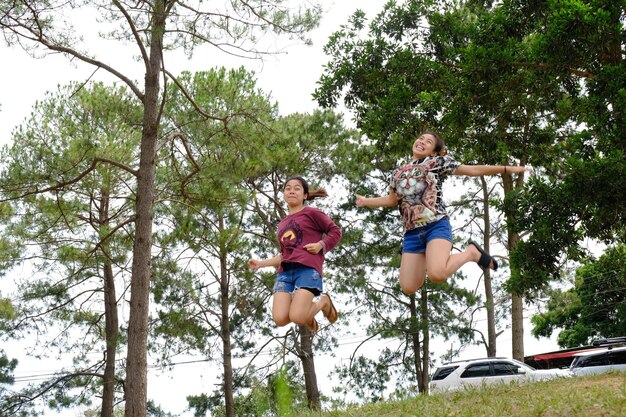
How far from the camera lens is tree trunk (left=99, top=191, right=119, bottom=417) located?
818 inches

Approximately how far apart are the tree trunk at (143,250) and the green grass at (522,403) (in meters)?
4.45

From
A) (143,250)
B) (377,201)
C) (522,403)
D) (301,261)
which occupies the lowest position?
(522,403)

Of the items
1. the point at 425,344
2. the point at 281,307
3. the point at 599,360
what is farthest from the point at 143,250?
the point at 425,344

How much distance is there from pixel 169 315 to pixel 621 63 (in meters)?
14.4

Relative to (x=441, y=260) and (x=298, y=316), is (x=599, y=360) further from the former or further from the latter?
(x=298, y=316)

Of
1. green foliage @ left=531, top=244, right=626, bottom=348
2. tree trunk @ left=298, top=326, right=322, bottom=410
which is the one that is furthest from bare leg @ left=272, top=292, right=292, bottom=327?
green foliage @ left=531, top=244, right=626, bottom=348

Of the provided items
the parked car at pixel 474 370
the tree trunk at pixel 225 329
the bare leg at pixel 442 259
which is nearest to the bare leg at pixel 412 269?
the bare leg at pixel 442 259

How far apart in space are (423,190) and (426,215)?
0.24 metres

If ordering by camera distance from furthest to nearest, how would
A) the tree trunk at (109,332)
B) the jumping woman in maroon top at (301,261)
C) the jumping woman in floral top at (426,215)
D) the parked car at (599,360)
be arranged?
the tree trunk at (109,332) < the parked car at (599,360) < the jumping woman in maroon top at (301,261) < the jumping woman in floral top at (426,215)

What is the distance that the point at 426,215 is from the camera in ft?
20.0

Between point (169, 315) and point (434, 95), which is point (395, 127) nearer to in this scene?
point (434, 95)

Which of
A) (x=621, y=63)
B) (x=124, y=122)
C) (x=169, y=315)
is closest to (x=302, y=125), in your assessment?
(x=124, y=122)

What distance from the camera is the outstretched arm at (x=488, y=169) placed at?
577cm

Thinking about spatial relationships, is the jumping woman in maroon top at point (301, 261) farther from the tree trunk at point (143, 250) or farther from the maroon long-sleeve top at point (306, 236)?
the tree trunk at point (143, 250)
